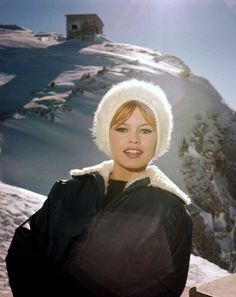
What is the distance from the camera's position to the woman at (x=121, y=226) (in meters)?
1.72

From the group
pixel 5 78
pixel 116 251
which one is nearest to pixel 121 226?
pixel 116 251

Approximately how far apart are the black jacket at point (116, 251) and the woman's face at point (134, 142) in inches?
6.1

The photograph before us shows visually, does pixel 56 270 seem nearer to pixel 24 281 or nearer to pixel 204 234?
pixel 24 281

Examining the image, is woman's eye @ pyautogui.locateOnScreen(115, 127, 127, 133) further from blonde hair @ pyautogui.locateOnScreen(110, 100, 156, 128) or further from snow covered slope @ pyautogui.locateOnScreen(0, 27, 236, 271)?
snow covered slope @ pyautogui.locateOnScreen(0, 27, 236, 271)

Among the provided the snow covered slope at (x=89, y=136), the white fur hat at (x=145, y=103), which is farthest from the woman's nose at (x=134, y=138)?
the snow covered slope at (x=89, y=136)

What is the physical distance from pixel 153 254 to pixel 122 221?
200mm

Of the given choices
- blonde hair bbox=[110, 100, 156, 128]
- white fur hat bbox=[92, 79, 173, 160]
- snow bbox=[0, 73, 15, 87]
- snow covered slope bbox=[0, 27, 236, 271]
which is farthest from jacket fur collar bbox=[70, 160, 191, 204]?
snow bbox=[0, 73, 15, 87]

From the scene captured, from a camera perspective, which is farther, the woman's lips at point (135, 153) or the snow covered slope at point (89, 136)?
the snow covered slope at point (89, 136)

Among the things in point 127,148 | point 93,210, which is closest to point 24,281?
point 93,210

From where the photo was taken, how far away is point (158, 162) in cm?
1673

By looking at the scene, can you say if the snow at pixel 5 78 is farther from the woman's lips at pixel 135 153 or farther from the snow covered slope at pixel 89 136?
the woman's lips at pixel 135 153

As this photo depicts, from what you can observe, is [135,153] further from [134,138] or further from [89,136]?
[89,136]

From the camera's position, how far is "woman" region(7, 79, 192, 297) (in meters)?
1.72

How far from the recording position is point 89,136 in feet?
56.4
